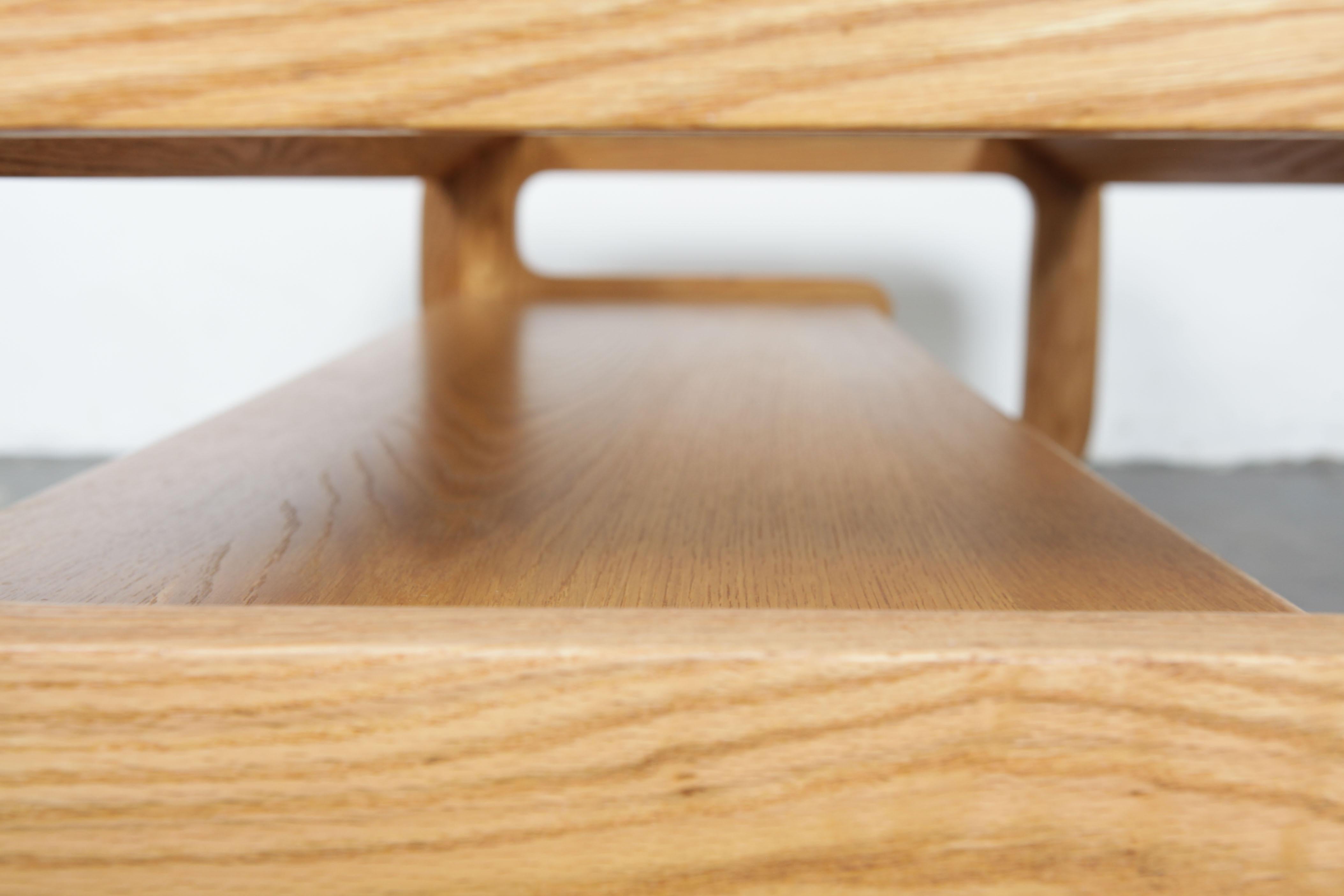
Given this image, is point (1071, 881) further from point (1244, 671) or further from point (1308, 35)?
point (1308, 35)

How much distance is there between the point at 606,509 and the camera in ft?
1.39

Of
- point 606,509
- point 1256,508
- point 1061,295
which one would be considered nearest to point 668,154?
point 1061,295

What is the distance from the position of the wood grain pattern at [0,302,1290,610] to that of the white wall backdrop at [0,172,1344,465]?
112 cm

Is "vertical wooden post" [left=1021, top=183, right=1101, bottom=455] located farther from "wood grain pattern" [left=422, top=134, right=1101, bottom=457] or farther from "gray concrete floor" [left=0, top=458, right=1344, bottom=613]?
"gray concrete floor" [left=0, top=458, right=1344, bottom=613]

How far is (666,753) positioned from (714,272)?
161cm

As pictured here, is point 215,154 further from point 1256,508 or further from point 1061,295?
point 1256,508

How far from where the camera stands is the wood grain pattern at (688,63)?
0.20m

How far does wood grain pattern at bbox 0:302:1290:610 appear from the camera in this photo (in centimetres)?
32

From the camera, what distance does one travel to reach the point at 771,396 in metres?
0.69

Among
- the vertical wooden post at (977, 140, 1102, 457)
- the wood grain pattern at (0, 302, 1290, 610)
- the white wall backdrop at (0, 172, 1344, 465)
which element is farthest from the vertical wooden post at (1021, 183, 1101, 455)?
the white wall backdrop at (0, 172, 1344, 465)

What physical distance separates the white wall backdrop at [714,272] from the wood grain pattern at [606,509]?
1.12 meters

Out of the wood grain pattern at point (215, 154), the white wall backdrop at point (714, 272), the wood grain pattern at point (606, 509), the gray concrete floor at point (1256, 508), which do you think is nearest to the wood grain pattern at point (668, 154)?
the wood grain pattern at point (215, 154)

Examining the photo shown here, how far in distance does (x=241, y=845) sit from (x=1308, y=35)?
0.84 ft

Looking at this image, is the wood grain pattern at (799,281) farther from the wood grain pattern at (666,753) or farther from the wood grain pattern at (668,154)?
the wood grain pattern at (666,753)
